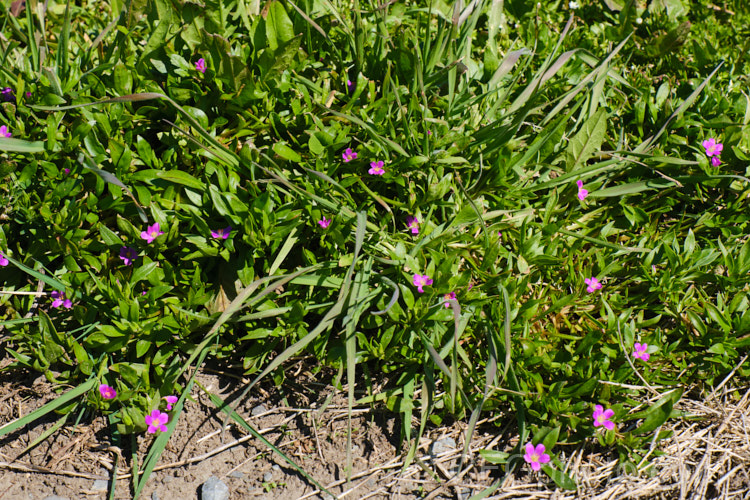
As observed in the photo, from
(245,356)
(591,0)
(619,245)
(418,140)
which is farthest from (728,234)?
(245,356)

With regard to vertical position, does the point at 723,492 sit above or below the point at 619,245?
below

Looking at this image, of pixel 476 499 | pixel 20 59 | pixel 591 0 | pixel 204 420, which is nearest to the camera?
pixel 476 499

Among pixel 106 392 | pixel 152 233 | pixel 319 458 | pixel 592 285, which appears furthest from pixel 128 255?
pixel 592 285

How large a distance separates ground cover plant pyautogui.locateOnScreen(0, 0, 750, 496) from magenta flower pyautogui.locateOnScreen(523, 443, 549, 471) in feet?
0.05

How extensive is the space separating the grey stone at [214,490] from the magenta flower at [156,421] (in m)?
0.22

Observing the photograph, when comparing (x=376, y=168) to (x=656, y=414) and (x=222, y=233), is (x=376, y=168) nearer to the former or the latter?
(x=222, y=233)

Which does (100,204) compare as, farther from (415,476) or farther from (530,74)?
(530,74)

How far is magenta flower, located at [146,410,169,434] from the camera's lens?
182 cm

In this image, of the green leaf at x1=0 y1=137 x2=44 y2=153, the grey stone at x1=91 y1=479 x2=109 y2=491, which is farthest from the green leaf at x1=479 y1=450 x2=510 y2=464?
the green leaf at x1=0 y1=137 x2=44 y2=153

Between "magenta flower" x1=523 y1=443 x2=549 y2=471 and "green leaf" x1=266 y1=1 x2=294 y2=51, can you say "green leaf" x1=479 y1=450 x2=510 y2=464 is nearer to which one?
"magenta flower" x1=523 y1=443 x2=549 y2=471

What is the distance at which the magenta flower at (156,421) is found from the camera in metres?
1.82

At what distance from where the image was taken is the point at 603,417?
5.94ft

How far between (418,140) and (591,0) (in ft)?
5.27

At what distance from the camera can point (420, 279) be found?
1.91m
